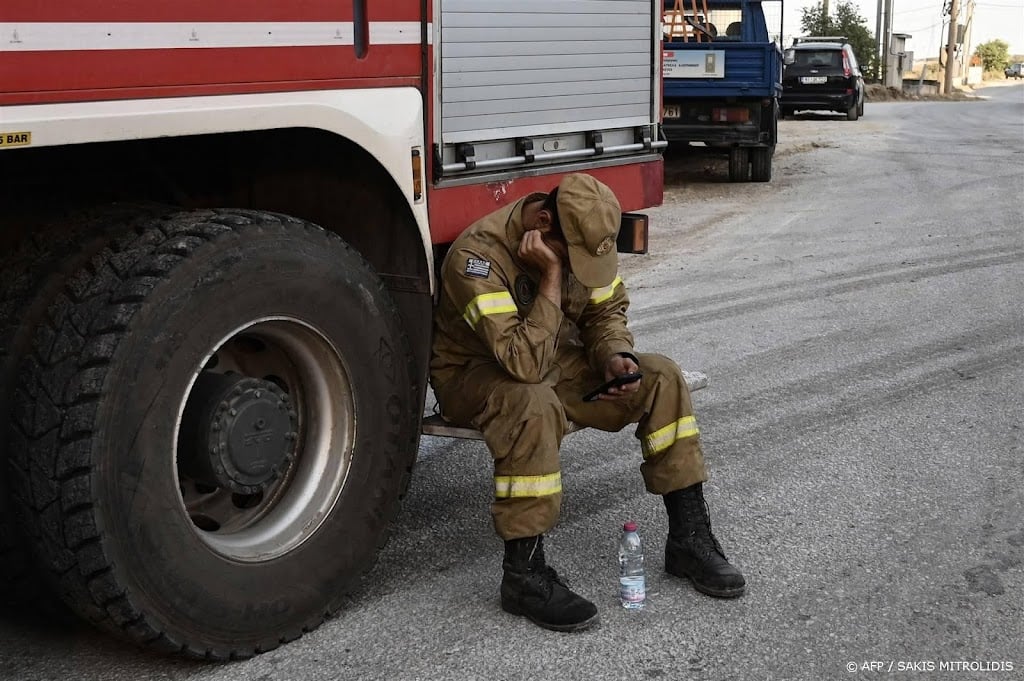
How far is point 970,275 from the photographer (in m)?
9.00

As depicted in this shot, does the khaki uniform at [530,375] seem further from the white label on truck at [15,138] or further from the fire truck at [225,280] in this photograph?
the white label on truck at [15,138]

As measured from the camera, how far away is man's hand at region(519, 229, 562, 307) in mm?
3863

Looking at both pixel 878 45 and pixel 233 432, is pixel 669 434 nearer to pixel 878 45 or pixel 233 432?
pixel 233 432

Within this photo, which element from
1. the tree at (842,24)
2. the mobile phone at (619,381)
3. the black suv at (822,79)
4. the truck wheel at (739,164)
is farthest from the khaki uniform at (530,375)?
the tree at (842,24)

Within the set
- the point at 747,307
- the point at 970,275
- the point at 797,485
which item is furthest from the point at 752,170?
the point at 797,485

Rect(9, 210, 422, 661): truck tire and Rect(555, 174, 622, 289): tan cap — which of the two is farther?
Rect(555, 174, 622, 289): tan cap

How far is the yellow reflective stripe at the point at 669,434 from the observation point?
399 cm

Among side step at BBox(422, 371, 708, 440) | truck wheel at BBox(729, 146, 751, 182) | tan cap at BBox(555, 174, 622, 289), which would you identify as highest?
tan cap at BBox(555, 174, 622, 289)

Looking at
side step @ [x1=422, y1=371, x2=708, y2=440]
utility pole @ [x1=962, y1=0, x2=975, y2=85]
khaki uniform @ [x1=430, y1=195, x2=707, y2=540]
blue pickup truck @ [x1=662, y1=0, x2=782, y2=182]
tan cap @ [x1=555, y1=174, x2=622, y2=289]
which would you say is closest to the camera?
khaki uniform @ [x1=430, y1=195, x2=707, y2=540]

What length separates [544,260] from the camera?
3883mm

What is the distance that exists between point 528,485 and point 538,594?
30 centimetres

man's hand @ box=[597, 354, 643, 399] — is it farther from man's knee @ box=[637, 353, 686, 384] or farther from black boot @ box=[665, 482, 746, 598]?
black boot @ box=[665, 482, 746, 598]

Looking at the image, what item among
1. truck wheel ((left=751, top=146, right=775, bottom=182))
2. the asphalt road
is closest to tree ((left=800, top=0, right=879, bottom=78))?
truck wheel ((left=751, top=146, right=775, bottom=182))

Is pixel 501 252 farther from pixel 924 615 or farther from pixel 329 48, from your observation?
pixel 924 615
